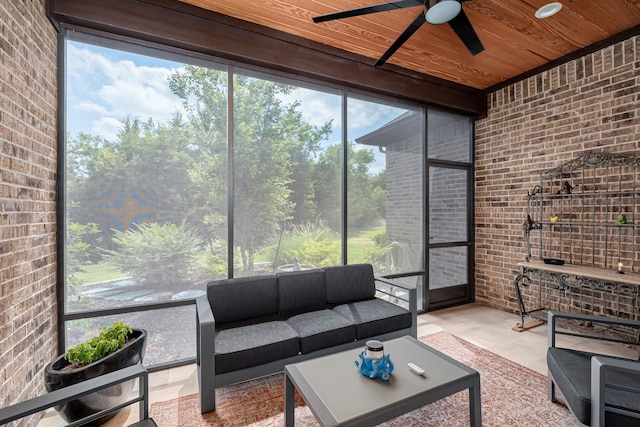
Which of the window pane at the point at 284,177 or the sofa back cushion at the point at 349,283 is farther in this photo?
the sofa back cushion at the point at 349,283

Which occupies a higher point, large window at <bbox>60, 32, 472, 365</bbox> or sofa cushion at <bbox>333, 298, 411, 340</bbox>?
large window at <bbox>60, 32, 472, 365</bbox>

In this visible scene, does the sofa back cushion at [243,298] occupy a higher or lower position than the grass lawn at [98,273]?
lower

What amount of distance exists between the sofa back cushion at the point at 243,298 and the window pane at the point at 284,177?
0.32m

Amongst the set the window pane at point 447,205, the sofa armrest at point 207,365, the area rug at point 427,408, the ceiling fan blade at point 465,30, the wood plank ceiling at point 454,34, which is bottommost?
the area rug at point 427,408

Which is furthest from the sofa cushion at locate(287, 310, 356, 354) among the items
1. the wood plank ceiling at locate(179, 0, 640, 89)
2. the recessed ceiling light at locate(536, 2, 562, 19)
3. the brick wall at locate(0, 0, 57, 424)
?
the recessed ceiling light at locate(536, 2, 562, 19)

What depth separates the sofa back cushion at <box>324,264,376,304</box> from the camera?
3.12m

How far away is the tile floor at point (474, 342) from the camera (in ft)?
7.56

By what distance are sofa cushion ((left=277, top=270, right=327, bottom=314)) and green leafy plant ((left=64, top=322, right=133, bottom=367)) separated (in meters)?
1.29

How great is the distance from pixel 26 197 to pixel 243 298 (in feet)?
5.47

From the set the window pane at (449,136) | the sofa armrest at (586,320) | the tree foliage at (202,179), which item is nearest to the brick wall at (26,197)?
the tree foliage at (202,179)

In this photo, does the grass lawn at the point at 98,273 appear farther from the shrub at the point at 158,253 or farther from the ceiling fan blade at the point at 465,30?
the ceiling fan blade at the point at 465,30

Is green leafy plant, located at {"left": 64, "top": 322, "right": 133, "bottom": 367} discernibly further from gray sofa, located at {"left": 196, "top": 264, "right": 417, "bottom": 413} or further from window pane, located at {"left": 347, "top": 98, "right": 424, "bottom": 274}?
window pane, located at {"left": 347, "top": 98, "right": 424, "bottom": 274}

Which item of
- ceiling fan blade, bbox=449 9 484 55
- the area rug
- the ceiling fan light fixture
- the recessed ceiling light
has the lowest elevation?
the area rug

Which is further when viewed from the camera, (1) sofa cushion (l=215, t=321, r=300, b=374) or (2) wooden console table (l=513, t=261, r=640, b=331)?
(2) wooden console table (l=513, t=261, r=640, b=331)
